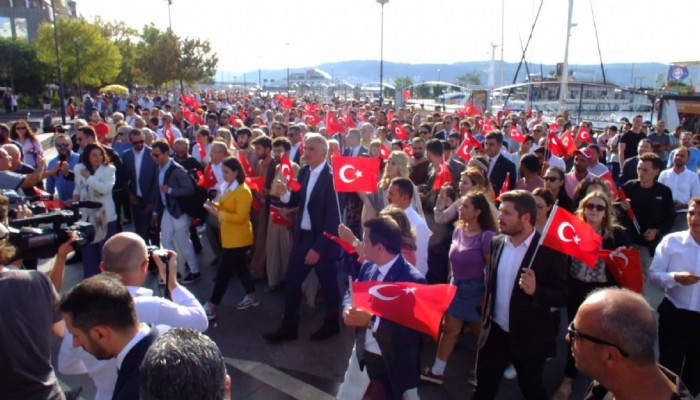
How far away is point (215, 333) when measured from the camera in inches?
225

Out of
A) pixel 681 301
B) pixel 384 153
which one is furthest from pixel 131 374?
pixel 384 153

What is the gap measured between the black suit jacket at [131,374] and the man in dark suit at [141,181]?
5120 millimetres

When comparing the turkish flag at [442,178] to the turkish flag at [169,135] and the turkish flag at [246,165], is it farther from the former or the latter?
the turkish flag at [169,135]

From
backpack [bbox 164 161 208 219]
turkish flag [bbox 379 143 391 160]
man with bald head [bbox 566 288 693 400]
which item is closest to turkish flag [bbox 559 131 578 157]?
turkish flag [bbox 379 143 391 160]

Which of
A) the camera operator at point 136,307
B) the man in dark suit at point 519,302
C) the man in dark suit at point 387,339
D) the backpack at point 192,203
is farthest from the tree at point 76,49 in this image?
the man in dark suit at point 519,302

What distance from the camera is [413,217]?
16.4 ft

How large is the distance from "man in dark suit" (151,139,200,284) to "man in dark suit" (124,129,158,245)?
244 millimetres

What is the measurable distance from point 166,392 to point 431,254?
14.2ft

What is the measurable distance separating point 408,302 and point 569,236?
1.35 meters

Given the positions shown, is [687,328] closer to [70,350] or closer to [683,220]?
[683,220]

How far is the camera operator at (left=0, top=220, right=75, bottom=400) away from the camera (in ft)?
8.65

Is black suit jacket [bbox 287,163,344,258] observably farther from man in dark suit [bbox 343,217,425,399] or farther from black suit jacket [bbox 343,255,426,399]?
black suit jacket [bbox 343,255,426,399]

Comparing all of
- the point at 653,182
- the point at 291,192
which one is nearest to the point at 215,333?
the point at 291,192

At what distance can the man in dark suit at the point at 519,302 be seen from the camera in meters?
3.67
